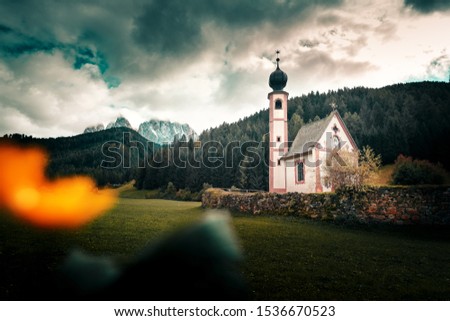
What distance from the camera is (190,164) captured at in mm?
81500

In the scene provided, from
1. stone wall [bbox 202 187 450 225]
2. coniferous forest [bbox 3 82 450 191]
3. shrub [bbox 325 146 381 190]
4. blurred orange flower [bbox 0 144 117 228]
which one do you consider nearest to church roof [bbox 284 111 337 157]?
shrub [bbox 325 146 381 190]

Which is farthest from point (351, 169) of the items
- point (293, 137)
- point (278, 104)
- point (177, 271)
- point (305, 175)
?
point (293, 137)

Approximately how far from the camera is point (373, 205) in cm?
2048

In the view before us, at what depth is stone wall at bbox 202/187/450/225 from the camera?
18656mm

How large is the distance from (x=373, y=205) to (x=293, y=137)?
62.6m

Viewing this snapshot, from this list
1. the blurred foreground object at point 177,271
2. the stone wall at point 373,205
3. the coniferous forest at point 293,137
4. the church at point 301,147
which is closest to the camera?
the blurred foreground object at point 177,271

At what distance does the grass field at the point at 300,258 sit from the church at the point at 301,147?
18.8 m

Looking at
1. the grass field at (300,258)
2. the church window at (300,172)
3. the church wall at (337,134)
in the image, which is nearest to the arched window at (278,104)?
the church wall at (337,134)

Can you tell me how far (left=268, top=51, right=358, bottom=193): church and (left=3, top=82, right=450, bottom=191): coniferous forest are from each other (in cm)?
1658

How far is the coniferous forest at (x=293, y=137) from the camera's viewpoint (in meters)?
54.2

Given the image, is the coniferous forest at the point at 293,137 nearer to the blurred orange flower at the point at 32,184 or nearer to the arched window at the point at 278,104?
the arched window at the point at 278,104

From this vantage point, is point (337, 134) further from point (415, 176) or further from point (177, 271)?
point (177, 271)

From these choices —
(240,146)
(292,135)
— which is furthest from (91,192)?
(292,135)

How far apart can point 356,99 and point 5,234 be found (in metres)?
104
